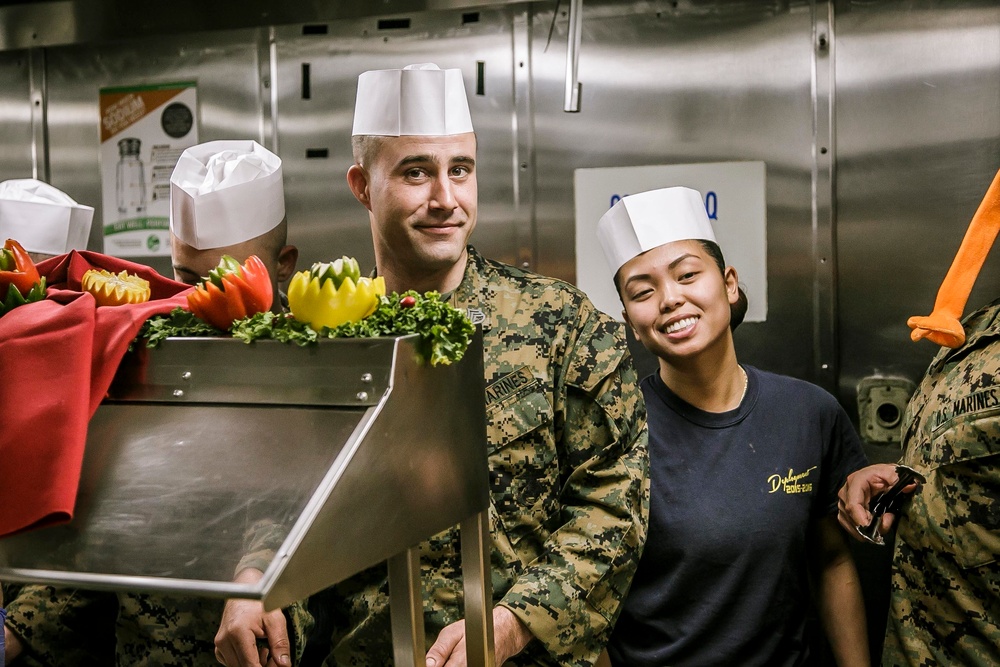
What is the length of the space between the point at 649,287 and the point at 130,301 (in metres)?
1.15

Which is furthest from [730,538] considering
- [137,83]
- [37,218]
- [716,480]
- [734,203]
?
[137,83]

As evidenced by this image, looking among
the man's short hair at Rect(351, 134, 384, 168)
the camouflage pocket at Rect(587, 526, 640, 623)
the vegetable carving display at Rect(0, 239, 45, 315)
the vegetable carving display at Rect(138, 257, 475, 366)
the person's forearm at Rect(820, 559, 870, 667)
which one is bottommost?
the person's forearm at Rect(820, 559, 870, 667)

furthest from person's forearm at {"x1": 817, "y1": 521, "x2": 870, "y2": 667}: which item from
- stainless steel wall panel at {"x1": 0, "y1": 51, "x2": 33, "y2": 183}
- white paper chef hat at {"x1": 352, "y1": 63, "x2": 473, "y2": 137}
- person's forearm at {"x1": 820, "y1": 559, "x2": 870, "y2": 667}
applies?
stainless steel wall panel at {"x1": 0, "y1": 51, "x2": 33, "y2": 183}

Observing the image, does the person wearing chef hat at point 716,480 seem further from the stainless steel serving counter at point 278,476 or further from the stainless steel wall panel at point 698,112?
the stainless steel serving counter at point 278,476

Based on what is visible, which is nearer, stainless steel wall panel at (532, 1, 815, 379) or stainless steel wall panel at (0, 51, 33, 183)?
stainless steel wall panel at (532, 1, 815, 379)

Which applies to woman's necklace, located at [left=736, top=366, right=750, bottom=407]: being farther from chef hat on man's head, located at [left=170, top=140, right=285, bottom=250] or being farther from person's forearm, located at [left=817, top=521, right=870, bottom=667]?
chef hat on man's head, located at [left=170, top=140, right=285, bottom=250]

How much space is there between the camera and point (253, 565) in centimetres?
100

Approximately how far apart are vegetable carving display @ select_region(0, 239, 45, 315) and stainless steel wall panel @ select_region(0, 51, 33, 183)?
1896mm

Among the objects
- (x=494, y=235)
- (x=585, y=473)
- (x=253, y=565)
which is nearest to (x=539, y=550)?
(x=585, y=473)

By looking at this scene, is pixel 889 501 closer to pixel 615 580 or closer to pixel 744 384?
pixel 744 384

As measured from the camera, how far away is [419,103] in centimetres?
171

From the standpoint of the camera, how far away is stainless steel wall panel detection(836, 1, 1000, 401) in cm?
235

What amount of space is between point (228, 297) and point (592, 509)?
0.73 meters

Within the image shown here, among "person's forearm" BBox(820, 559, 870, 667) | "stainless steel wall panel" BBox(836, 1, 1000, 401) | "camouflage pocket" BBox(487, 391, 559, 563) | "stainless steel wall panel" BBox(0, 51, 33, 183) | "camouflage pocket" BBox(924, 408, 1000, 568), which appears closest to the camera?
"camouflage pocket" BBox(487, 391, 559, 563)
